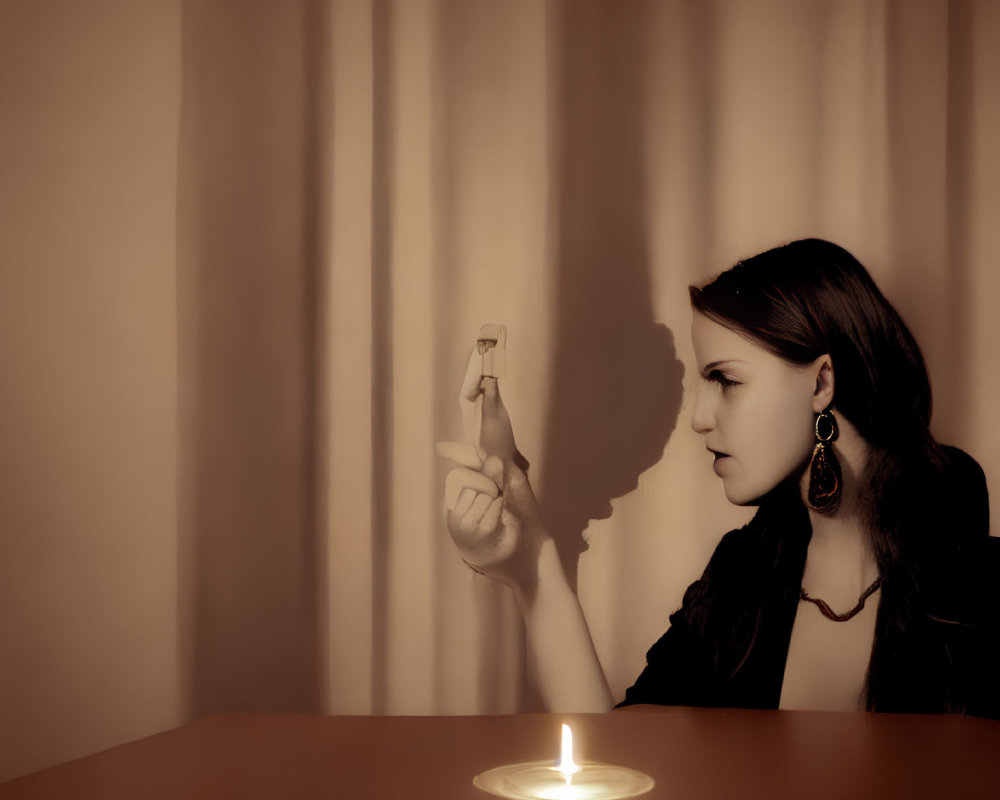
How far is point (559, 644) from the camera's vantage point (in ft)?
4.67

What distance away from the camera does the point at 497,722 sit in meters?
0.77

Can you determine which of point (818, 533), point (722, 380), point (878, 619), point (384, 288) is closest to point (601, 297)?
point (722, 380)

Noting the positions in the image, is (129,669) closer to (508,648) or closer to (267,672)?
(267,672)

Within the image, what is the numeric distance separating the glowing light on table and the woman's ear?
0.81 meters

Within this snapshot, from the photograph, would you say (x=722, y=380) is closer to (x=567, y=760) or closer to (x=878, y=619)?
(x=878, y=619)

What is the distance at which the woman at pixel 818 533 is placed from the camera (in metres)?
1.32

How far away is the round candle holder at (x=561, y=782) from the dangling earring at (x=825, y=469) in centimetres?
80

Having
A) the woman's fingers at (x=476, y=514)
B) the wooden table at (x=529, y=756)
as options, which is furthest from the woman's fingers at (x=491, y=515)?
the wooden table at (x=529, y=756)

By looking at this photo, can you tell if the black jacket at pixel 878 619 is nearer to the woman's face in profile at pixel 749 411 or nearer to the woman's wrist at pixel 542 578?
the woman's face in profile at pixel 749 411

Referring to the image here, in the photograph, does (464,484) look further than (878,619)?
Yes

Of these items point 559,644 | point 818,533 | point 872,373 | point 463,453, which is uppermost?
point 872,373

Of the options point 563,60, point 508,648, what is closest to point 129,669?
point 508,648

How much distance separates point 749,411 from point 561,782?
0.85 m

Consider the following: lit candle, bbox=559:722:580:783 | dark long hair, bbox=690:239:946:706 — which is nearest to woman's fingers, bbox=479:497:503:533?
dark long hair, bbox=690:239:946:706
